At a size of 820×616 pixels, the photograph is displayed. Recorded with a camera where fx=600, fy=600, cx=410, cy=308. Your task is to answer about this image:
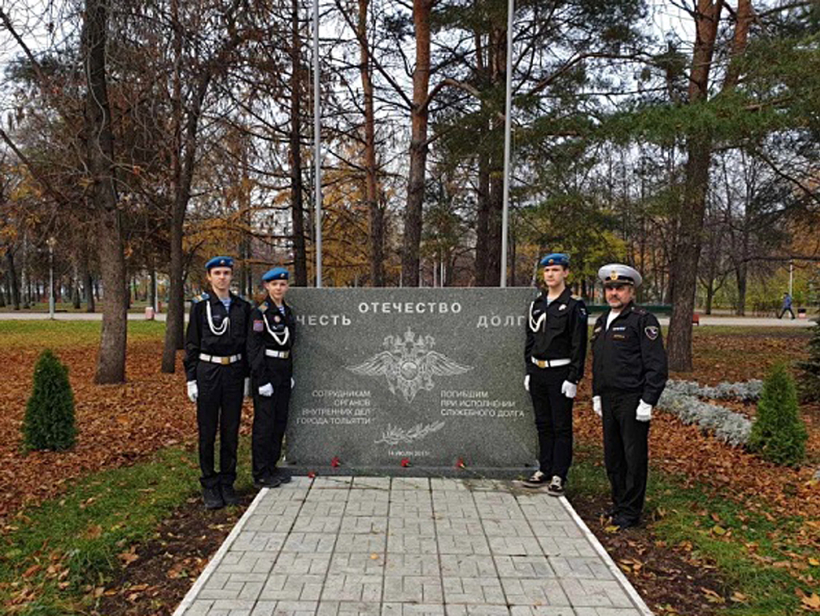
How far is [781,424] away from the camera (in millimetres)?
6262

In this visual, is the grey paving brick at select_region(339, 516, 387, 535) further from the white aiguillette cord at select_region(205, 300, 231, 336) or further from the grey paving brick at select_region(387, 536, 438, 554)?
the white aiguillette cord at select_region(205, 300, 231, 336)

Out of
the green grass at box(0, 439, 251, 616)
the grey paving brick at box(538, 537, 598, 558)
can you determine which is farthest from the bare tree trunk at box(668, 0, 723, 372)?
the green grass at box(0, 439, 251, 616)

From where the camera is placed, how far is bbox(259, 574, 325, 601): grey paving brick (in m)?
3.35

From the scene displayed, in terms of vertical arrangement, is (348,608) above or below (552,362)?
below

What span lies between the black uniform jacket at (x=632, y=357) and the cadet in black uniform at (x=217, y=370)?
9.51ft

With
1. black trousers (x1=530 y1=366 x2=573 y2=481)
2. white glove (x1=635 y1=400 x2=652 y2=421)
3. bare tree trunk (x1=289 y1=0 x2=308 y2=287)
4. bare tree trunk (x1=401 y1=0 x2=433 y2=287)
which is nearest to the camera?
white glove (x1=635 y1=400 x2=652 y2=421)

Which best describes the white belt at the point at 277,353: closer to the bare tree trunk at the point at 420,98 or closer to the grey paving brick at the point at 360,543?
the grey paving brick at the point at 360,543

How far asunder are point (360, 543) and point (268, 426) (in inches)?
61.6

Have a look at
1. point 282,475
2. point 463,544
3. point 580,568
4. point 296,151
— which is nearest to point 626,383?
point 580,568

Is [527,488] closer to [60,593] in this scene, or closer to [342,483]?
[342,483]

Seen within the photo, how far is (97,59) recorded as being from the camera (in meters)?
8.98

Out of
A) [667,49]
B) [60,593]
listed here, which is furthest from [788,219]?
[60,593]

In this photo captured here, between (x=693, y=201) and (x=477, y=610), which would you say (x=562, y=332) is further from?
(x=693, y=201)
